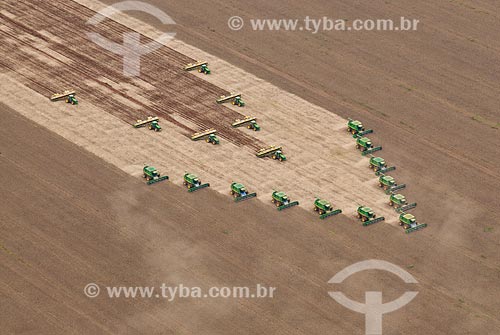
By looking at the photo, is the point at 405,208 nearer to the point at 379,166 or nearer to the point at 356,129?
the point at 379,166

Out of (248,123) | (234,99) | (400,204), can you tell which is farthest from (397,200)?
(234,99)

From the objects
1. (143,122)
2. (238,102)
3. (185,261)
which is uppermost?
(238,102)

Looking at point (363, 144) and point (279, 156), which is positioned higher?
point (363, 144)

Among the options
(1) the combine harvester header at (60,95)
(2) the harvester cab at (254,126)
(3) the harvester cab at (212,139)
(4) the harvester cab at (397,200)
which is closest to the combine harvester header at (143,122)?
(3) the harvester cab at (212,139)

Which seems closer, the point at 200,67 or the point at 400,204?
the point at 400,204

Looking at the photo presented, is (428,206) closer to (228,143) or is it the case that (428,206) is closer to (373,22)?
(228,143)

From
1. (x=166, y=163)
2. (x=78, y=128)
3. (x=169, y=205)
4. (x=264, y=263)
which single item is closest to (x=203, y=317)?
(x=264, y=263)
